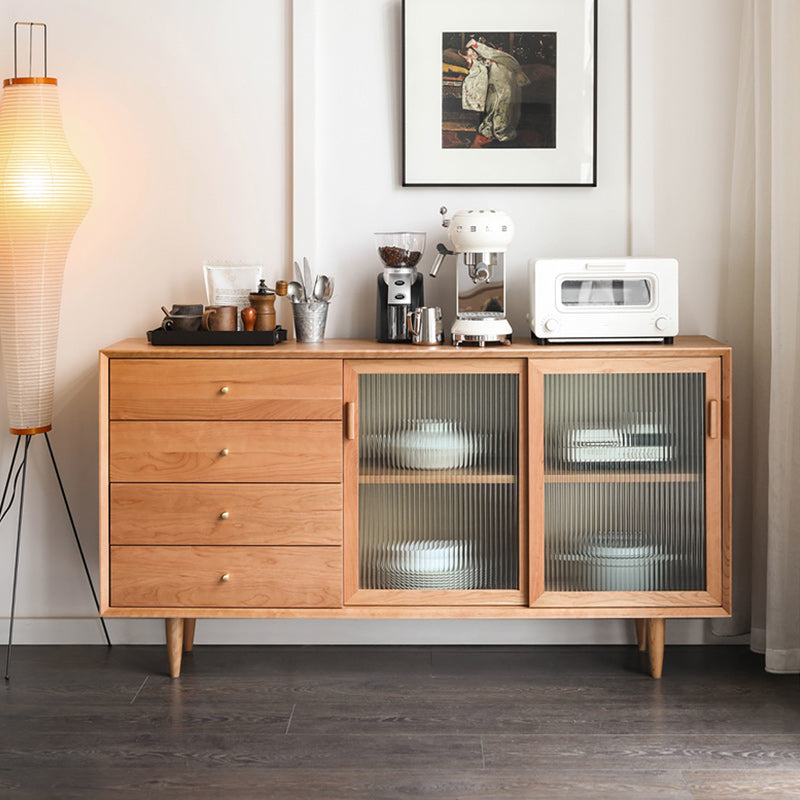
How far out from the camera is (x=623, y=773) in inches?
81.5

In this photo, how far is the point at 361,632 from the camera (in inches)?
113

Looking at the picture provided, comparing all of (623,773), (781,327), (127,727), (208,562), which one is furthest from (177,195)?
(623,773)

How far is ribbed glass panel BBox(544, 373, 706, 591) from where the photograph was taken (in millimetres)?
2463

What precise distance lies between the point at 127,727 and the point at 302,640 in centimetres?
69

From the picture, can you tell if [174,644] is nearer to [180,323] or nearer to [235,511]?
[235,511]

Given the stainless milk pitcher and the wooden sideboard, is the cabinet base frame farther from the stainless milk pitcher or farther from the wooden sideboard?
the stainless milk pitcher

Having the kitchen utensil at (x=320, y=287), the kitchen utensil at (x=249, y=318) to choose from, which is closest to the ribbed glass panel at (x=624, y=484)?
the kitchen utensil at (x=320, y=287)

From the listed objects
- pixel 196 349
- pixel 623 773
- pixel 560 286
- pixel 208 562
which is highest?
pixel 560 286

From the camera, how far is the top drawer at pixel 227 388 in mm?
2436

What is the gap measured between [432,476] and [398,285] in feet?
1.84

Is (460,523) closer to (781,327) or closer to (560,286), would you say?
(560,286)

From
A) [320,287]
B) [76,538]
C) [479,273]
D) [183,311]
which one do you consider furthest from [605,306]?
[76,538]

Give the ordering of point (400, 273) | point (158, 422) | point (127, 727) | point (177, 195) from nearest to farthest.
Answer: point (127, 727)
point (158, 422)
point (400, 273)
point (177, 195)

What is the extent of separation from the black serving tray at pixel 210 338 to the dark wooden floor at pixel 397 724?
3.16 feet
